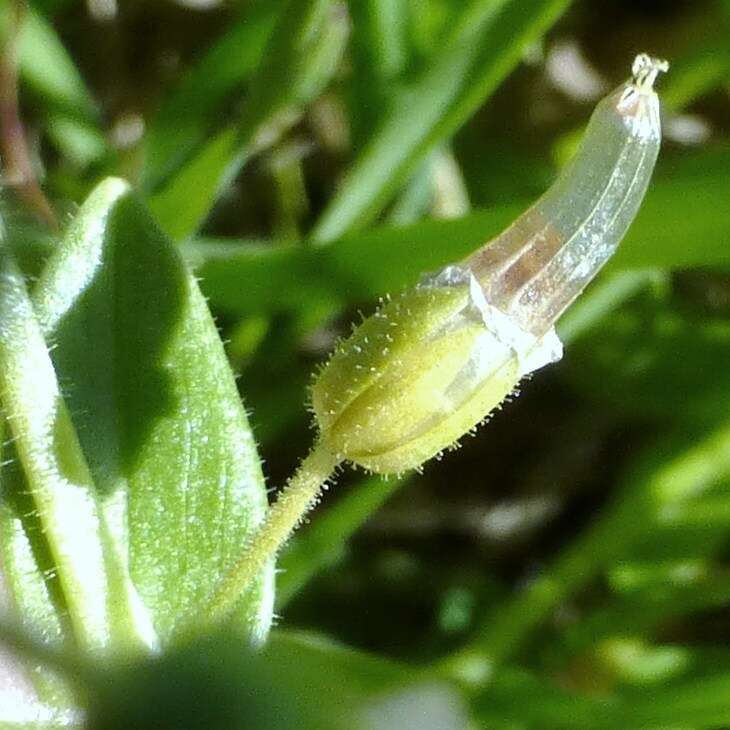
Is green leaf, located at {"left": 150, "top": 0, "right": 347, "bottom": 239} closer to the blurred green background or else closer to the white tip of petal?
the blurred green background

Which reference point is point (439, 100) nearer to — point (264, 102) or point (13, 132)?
point (264, 102)

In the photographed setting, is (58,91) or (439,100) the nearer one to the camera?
(439,100)

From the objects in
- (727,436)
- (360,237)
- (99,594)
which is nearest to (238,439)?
(99,594)

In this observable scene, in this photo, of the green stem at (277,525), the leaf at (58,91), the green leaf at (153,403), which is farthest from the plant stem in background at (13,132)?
the green stem at (277,525)

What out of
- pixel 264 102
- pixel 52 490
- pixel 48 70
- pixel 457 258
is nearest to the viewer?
pixel 52 490

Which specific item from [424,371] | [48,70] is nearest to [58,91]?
[48,70]

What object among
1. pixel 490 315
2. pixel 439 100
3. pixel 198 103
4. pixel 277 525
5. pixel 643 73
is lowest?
pixel 277 525

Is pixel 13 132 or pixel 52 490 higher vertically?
pixel 13 132

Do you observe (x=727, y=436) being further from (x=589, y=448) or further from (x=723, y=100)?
(x=723, y=100)
